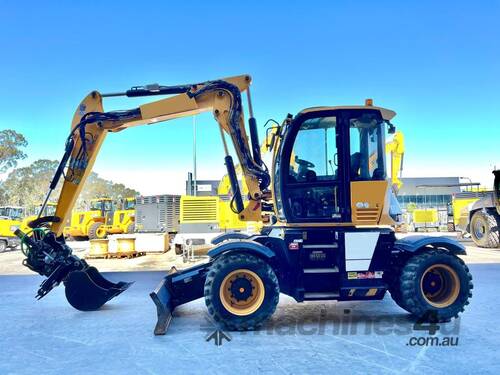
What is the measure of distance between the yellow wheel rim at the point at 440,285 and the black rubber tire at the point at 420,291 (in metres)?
0.05

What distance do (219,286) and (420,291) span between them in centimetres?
274

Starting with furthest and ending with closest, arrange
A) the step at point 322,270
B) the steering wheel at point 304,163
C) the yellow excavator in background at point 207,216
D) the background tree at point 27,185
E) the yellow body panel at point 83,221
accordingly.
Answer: the background tree at point 27,185
the yellow body panel at point 83,221
the yellow excavator in background at point 207,216
the steering wheel at point 304,163
the step at point 322,270

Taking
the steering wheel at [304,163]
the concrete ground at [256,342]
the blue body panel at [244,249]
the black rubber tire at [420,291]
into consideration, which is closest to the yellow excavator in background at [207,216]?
the concrete ground at [256,342]

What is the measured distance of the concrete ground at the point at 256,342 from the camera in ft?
13.4

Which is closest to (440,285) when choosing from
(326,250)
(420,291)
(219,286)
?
(420,291)

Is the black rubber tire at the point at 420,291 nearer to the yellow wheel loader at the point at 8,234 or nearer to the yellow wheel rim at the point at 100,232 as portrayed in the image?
the yellow wheel loader at the point at 8,234

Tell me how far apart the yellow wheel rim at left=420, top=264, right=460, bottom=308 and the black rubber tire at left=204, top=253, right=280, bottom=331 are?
210 cm

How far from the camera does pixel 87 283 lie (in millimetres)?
6621

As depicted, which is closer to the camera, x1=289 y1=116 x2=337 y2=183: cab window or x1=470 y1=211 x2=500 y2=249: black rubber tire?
x1=289 y1=116 x2=337 y2=183: cab window

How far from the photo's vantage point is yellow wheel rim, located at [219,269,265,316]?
541cm

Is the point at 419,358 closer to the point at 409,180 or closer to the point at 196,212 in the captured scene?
the point at 196,212

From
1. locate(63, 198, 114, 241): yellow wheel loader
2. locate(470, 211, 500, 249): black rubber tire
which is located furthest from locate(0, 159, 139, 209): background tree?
locate(470, 211, 500, 249): black rubber tire

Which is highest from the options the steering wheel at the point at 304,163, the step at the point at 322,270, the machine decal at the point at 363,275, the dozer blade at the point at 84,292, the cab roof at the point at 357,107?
the cab roof at the point at 357,107

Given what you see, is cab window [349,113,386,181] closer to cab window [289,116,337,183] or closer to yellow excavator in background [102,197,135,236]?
cab window [289,116,337,183]
